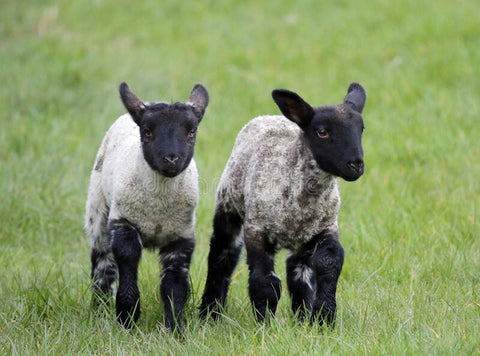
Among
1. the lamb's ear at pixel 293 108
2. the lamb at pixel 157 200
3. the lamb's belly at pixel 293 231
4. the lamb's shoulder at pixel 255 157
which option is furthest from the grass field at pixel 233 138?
the lamb's ear at pixel 293 108

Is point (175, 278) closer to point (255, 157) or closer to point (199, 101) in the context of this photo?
point (255, 157)

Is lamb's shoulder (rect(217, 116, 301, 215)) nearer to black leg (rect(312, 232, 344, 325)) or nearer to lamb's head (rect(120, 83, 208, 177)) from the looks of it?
lamb's head (rect(120, 83, 208, 177))

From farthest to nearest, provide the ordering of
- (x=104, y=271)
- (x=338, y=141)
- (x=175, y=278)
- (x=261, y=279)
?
1. (x=104, y=271)
2. (x=175, y=278)
3. (x=261, y=279)
4. (x=338, y=141)

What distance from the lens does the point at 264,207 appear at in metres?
6.40

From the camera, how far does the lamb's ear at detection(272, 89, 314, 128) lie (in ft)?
20.6

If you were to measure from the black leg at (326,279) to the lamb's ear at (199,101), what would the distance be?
1525 millimetres

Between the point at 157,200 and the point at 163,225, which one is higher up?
the point at 157,200

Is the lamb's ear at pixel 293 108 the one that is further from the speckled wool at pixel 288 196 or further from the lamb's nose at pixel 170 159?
the lamb's nose at pixel 170 159

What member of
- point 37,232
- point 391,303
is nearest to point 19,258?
point 37,232

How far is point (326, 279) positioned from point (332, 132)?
1022 millimetres

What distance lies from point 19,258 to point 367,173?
4.15m

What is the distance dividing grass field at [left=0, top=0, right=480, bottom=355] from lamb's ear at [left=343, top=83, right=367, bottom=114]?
1.46 metres

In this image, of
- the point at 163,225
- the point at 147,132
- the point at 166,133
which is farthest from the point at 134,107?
the point at 163,225

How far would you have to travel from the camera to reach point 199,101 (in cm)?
716
